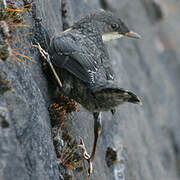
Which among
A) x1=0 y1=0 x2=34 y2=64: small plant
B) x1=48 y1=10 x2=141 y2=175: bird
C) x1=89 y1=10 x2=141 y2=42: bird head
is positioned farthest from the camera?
x1=89 y1=10 x2=141 y2=42: bird head

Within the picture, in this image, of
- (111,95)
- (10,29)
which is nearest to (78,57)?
(111,95)

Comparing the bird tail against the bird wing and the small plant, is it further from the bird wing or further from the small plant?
the small plant

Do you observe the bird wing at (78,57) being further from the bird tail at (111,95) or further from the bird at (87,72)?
the bird tail at (111,95)

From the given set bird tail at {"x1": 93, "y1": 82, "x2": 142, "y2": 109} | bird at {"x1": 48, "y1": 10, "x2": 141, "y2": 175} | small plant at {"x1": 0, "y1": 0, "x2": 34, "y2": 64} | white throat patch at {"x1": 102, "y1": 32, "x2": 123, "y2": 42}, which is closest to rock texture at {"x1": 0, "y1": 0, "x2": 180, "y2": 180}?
small plant at {"x1": 0, "y1": 0, "x2": 34, "y2": 64}

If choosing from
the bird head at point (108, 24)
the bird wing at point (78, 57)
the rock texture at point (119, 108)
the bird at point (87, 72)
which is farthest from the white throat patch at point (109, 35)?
the bird wing at point (78, 57)

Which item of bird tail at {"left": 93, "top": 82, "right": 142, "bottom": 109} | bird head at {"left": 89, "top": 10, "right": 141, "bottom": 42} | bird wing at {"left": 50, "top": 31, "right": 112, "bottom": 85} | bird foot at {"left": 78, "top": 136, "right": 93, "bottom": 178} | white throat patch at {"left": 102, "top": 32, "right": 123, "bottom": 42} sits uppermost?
bird head at {"left": 89, "top": 10, "right": 141, "bottom": 42}

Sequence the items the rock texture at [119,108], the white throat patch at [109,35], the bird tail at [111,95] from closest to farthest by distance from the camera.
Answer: the rock texture at [119,108] < the bird tail at [111,95] < the white throat patch at [109,35]

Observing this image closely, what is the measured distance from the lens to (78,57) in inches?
245

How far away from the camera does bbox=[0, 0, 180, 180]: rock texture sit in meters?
4.59

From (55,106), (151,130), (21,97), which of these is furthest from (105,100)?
(151,130)

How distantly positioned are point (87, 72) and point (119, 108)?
14.6ft

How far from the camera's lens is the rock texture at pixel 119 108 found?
15.1ft

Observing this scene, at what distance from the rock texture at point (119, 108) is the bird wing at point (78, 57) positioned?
421mm

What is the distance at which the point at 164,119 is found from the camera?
603 inches
